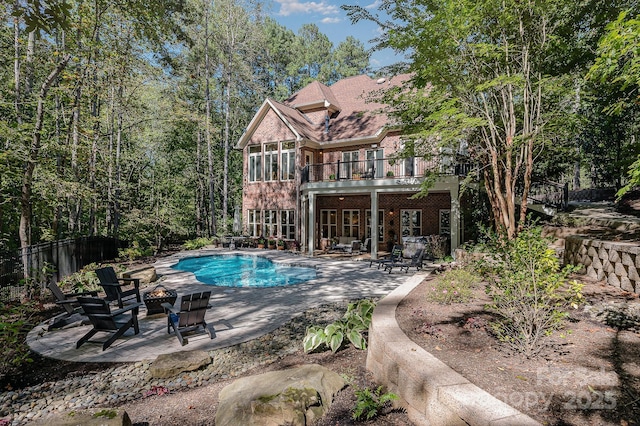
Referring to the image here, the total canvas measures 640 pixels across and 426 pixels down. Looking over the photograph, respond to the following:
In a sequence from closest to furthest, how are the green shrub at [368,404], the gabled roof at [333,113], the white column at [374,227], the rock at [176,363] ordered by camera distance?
the green shrub at [368,404]
the rock at [176,363]
the white column at [374,227]
the gabled roof at [333,113]

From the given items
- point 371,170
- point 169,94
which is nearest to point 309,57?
point 169,94

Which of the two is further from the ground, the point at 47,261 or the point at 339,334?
the point at 47,261

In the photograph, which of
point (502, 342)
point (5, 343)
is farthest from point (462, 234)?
point (5, 343)

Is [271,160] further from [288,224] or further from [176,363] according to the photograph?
[176,363]

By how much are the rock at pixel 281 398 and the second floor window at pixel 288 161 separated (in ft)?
53.5

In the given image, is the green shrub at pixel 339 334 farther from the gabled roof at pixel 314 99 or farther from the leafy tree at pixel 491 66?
the gabled roof at pixel 314 99

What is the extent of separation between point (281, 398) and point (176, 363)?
233 centimetres

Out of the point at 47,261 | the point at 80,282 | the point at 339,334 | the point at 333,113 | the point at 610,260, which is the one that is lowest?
the point at 80,282

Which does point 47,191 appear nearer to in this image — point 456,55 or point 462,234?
point 456,55

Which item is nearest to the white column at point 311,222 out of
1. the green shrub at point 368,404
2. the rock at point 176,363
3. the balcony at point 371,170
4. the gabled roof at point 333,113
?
the balcony at point 371,170

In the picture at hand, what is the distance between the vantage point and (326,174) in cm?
1989

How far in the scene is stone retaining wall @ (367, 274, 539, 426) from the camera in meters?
2.35

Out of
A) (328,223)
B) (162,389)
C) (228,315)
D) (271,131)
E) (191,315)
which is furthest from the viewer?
(328,223)

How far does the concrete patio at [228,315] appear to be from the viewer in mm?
5414
